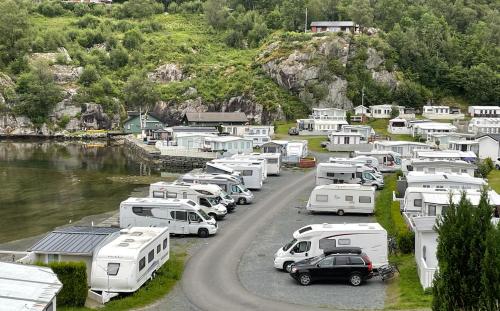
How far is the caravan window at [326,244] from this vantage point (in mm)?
23480

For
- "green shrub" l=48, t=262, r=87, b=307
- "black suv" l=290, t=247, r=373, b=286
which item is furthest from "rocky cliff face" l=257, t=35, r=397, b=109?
"green shrub" l=48, t=262, r=87, b=307

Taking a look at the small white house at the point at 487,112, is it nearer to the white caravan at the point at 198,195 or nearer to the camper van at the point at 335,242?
the white caravan at the point at 198,195

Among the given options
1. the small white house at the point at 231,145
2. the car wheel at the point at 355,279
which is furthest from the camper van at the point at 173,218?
the small white house at the point at 231,145

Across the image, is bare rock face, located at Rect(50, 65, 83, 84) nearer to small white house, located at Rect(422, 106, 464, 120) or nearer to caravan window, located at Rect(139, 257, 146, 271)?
small white house, located at Rect(422, 106, 464, 120)

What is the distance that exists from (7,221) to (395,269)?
25.4 meters

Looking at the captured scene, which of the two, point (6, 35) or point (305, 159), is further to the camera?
point (6, 35)

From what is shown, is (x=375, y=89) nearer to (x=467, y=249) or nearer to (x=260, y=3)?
(x=260, y=3)

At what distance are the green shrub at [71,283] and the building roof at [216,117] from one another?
71.3 m

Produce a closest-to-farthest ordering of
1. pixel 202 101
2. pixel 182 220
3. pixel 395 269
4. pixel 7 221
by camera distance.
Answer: pixel 395 269 < pixel 182 220 < pixel 7 221 < pixel 202 101

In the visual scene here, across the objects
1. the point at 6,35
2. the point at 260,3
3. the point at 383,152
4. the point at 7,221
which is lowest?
the point at 7,221

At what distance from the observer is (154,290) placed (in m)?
21.4

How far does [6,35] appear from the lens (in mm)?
111125

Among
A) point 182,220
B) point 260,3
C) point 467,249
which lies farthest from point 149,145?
point 260,3

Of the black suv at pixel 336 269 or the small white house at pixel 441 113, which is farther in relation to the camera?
the small white house at pixel 441 113
